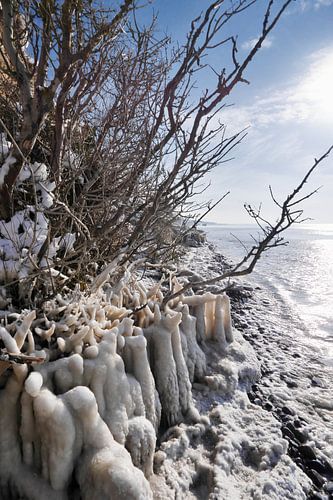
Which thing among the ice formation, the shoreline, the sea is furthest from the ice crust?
the sea

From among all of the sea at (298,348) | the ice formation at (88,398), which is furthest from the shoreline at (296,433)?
the ice formation at (88,398)

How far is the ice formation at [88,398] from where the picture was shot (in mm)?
1754

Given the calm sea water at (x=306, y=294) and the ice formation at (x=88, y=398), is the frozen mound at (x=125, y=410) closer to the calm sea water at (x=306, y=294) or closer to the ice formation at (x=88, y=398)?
the ice formation at (x=88, y=398)

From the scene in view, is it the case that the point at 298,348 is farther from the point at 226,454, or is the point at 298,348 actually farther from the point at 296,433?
the point at 226,454

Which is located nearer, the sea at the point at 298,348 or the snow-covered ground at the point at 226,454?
the snow-covered ground at the point at 226,454

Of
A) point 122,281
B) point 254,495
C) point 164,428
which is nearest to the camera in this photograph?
point 254,495

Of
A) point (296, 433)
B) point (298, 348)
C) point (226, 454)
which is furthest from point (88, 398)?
point (298, 348)

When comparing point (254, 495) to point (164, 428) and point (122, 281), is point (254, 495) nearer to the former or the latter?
point (164, 428)

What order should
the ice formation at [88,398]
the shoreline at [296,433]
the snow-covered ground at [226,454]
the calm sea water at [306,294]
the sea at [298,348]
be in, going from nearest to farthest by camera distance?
the ice formation at [88,398], the snow-covered ground at [226,454], the shoreline at [296,433], the sea at [298,348], the calm sea water at [306,294]

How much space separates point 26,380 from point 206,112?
94.2 inches

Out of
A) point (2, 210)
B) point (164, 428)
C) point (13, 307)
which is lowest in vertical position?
point (164, 428)

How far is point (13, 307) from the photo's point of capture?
7.75 ft

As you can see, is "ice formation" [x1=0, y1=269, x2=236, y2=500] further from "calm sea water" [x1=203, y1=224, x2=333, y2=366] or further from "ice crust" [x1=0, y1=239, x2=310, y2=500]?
"calm sea water" [x1=203, y1=224, x2=333, y2=366]

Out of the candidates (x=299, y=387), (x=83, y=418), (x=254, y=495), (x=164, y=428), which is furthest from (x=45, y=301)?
(x=299, y=387)
